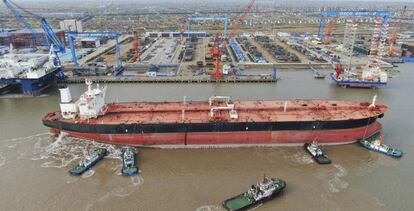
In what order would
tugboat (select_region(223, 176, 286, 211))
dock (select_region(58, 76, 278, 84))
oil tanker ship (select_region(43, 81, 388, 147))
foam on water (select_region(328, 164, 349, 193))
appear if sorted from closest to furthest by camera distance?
tugboat (select_region(223, 176, 286, 211))
foam on water (select_region(328, 164, 349, 193))
oil tanker ship (select_region(43, 81, 388, 147))
dock (select_region(58, 76, 278, 84))

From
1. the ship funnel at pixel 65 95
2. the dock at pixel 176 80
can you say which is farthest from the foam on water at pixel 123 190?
the dock at pixel 176 80

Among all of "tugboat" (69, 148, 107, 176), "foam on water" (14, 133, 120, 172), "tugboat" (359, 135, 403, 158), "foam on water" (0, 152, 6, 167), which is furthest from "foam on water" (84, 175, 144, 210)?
"tugboat" (359, 135, 403, 158)

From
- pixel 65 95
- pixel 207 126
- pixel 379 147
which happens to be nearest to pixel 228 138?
pixel 207 126

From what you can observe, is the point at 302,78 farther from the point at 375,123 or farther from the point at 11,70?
the point at 11,70

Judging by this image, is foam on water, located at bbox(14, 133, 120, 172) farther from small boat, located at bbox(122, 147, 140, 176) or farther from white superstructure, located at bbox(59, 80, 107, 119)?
white superstructure, located at bbox(59, 80, 107, 119)

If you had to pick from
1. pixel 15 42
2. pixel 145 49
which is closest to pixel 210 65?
pixel 145 49

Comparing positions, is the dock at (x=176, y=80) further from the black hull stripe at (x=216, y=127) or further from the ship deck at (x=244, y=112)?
the black hull stripe at (x=216, y=127)
